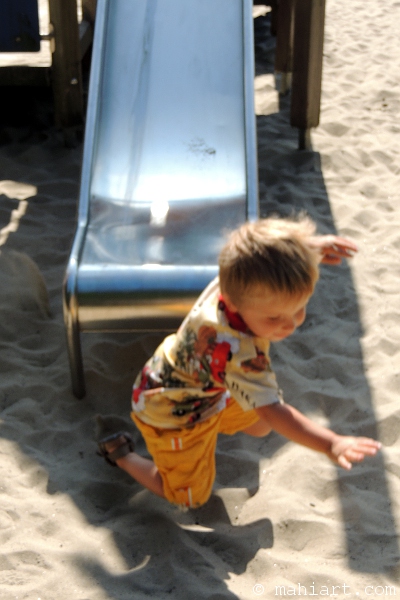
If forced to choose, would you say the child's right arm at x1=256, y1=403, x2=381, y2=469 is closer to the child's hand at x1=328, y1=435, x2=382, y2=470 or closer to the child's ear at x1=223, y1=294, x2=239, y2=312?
the child's hand at x1=328, y1=435, x2=382, y2=470

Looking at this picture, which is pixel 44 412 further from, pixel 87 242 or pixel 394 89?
pixel 394 89

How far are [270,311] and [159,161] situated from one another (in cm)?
177

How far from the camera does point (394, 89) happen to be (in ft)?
19.4

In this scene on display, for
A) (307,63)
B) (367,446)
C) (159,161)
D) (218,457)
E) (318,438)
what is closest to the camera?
(367,446)

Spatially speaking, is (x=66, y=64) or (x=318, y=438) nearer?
A: (x=318, y=438)

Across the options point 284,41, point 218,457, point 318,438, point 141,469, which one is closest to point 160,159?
point 218,457

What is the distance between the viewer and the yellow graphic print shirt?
1944mm

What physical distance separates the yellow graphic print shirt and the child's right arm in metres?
0.04

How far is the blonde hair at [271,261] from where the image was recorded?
182 centimetres

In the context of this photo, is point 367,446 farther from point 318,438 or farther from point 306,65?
point 306,65

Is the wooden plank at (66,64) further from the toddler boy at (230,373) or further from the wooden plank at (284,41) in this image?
the toddler boy at (230,373)

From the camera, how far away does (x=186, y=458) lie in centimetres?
221

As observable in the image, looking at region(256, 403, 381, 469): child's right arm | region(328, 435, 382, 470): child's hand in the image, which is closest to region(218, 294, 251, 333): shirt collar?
region(256, 403, 381, 469): child's right arm

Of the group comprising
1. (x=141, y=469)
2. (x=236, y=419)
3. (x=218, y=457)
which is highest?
(x=236, y=419)
